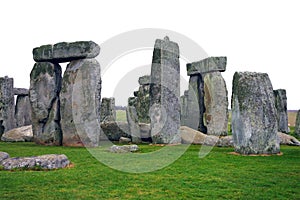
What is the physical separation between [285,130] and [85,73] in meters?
13.0

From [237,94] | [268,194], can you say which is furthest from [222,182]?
[237,94]

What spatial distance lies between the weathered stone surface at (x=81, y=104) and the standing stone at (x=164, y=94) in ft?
7.11

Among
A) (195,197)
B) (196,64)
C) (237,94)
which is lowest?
(195,197)

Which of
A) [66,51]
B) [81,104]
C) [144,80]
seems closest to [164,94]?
[81,104]

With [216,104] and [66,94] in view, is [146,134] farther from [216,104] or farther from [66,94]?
[216,104]

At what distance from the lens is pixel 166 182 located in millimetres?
6066

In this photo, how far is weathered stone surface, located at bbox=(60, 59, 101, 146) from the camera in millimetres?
12055

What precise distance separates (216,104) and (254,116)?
834 cm

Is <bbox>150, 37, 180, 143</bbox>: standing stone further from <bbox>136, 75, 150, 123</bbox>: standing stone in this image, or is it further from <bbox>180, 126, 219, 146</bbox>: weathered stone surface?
<bbox>136, 75, 150, 123</bbox>: standing stone

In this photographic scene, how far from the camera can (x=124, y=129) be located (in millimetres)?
14758

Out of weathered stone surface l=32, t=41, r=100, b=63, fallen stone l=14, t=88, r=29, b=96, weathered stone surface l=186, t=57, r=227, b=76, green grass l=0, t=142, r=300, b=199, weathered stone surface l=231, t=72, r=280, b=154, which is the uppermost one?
weathered stone surface l=186, t=57, r=227, b=76

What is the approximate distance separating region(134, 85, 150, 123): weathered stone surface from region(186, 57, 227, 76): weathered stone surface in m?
3.91

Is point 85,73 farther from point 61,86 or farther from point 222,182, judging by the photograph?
point 222,182

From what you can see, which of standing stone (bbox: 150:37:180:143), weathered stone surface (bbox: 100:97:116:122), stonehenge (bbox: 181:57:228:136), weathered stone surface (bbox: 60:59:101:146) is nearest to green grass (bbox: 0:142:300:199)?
weathered stone surface (bbox: 60:59:101:146)
